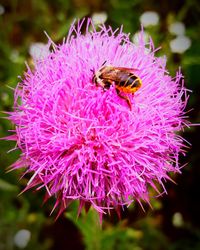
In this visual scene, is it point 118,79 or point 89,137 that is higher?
point 118,79

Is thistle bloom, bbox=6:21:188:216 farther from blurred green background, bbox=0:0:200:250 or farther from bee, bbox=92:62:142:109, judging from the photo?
blurred green background, bbox=0:0:200:250

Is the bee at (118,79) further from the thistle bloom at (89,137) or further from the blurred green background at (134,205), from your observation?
the blurred green background at (134,205)

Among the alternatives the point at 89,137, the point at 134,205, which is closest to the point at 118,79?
the point at 89,137

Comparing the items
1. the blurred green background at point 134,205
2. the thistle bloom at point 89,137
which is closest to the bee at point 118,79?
the thistle bloom at point 89,137

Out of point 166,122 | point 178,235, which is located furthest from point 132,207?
point 166,122

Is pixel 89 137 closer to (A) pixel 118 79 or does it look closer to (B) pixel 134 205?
(A) pixel 118 79

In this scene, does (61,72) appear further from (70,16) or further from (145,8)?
(145,8)
